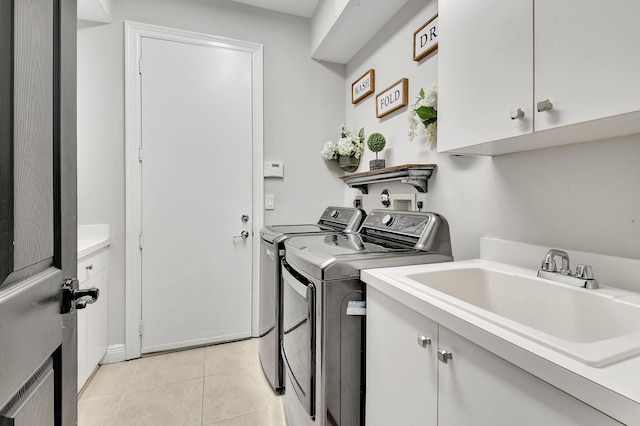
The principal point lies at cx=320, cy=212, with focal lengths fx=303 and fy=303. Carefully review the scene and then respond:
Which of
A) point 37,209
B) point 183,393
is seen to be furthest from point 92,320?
point 37,209

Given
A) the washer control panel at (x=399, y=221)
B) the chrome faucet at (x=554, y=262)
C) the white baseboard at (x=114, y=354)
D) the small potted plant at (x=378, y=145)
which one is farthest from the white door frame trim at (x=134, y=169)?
the chrome faucet at (x=554, y=262)

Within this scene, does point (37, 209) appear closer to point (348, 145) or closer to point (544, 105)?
point (544, 105)

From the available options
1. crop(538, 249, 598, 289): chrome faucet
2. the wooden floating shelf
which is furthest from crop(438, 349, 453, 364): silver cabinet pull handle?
A: the wooden floating shelf

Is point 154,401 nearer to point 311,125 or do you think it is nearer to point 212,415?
point 212,415

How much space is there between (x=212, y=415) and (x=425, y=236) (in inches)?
58.6

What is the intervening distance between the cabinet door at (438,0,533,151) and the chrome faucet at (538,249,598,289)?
1.45 ft

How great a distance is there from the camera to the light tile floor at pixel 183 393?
1.63 metres

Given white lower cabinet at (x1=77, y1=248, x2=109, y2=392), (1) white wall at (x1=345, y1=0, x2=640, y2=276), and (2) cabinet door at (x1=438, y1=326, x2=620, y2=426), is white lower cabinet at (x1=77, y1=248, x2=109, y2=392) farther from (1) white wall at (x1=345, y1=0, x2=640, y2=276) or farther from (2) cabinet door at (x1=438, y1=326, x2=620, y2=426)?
(1) white wall at (x1=345, y1=0, x2=640, y2=276)

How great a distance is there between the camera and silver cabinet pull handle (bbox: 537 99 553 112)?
81 cm

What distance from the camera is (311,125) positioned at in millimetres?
2721

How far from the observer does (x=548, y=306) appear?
0.98 m

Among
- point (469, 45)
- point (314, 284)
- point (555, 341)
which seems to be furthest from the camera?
point (314, 284)

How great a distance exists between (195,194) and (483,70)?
2055 millimetres

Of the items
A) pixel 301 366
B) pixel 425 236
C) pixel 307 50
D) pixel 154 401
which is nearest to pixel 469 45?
pixel 425 236
